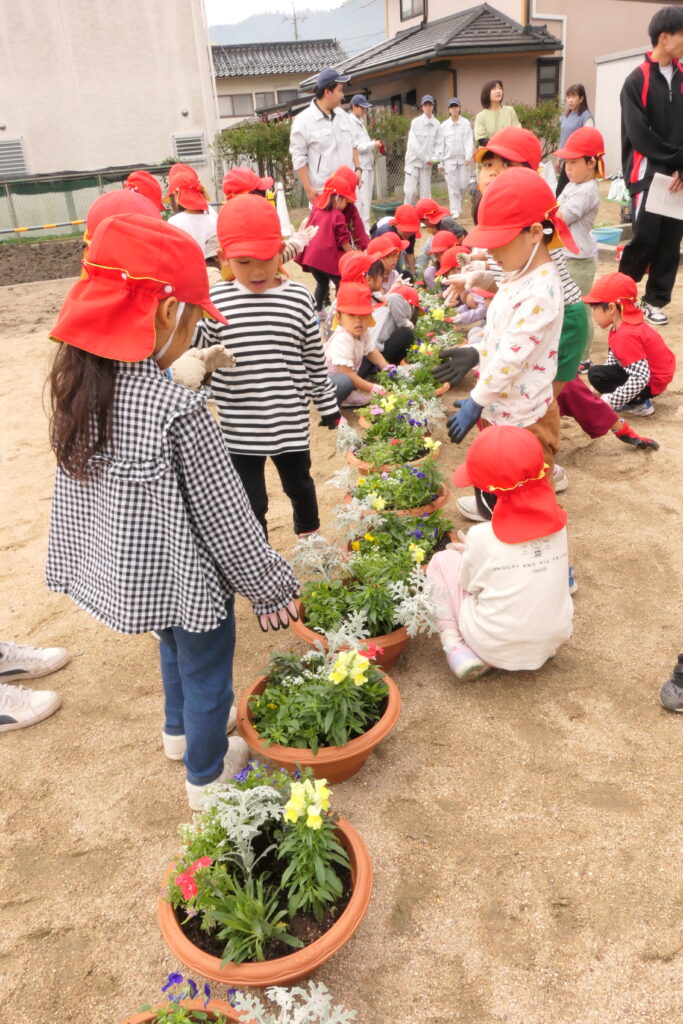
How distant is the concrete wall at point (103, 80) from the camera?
706 inches

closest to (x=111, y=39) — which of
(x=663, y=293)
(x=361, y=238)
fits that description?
(x=361, y=238)

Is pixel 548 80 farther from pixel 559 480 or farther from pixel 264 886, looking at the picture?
pixel 264 886

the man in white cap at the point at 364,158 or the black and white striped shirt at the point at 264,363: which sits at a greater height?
the man in white cap at the point at 364,158

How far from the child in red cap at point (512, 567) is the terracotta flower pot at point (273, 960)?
3.71 feet

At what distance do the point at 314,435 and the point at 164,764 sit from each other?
3.25 meters

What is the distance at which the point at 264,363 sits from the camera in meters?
3.00

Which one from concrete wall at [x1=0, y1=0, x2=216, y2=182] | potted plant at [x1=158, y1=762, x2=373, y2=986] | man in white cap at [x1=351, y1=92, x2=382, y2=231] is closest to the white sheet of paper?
man in white cap at [x1=351, y1=92, x2=382, y2=231]

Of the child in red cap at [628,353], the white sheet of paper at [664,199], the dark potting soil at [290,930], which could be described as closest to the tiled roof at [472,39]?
the white sheet of paper at [664,199]

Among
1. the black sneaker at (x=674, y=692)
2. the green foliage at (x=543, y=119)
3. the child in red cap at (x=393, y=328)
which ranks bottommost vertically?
the black sneaker at (x=674, y=692)

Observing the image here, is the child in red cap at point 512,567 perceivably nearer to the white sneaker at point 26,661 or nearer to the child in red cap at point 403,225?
the white sneaker at point 26,661

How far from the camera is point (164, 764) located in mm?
2654

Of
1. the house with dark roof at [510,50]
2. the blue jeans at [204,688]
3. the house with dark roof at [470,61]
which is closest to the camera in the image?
the blue jeans at [204,688]

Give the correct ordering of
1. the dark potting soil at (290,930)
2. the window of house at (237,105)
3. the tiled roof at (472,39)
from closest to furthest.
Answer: the dark potting soil at (290,930) → the tiled roof at (472,39) → the window of house at (237,105)

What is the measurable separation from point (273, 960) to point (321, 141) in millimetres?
7287
